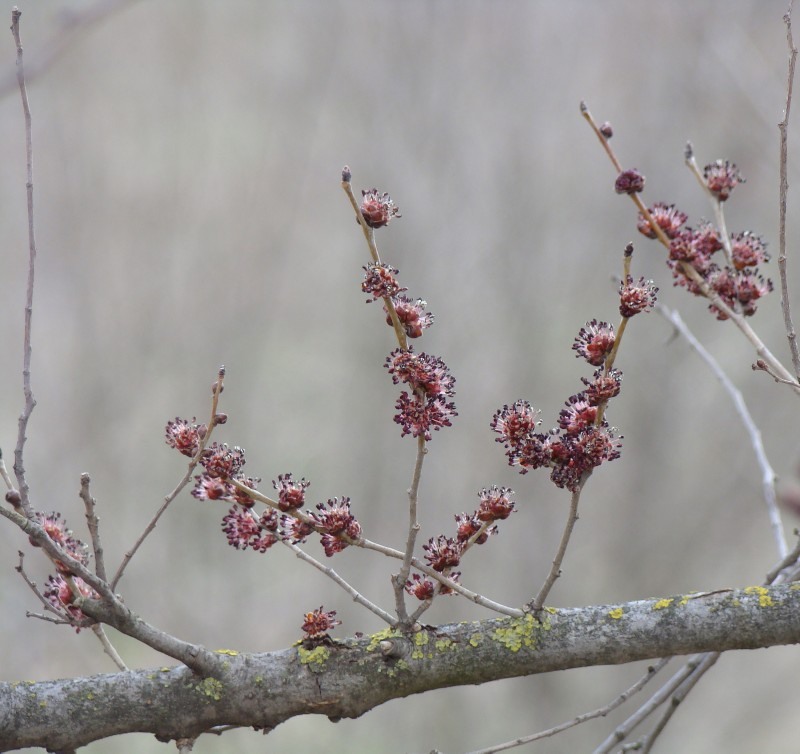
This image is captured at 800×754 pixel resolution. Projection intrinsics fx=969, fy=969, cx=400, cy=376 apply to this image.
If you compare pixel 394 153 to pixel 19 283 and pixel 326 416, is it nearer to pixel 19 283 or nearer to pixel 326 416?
pixel 326 416

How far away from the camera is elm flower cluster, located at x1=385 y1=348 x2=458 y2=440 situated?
1.53m

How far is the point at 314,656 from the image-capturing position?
177cm

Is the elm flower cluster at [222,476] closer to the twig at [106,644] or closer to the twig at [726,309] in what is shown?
the twig at [106,644]

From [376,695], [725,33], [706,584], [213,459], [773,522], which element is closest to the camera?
[213,459]

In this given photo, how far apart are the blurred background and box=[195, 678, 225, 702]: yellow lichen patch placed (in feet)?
17.4

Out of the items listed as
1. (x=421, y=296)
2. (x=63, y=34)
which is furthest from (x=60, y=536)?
(x=421, y=296)

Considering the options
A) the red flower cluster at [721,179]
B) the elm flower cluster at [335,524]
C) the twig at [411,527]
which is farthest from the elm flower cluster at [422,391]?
the red flower cluster at [721,179]

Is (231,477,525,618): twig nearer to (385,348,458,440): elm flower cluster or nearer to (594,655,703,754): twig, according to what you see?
(385,348,458,440): elm flower cluster

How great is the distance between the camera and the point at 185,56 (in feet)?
25.2

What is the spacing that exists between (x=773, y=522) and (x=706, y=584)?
5.12 meters

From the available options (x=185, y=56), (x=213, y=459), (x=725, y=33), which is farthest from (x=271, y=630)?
(x=213, y=459)

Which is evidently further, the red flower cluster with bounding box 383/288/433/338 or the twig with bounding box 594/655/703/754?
the twig with bounding box 594/655/703/754

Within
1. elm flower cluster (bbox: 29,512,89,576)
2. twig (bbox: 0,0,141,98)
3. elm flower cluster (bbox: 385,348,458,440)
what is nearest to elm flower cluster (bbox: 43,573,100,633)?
elm flower cluster (bbox: 29,512,89,576)

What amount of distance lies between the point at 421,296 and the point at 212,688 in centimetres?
542
